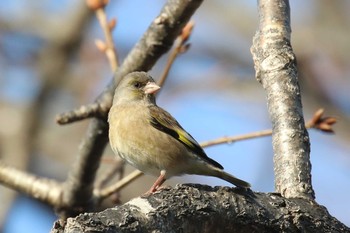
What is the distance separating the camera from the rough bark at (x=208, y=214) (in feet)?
8.98

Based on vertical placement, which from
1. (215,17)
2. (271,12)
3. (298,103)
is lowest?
(298,103)

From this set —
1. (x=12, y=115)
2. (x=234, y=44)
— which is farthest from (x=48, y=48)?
(x=234, y=44)

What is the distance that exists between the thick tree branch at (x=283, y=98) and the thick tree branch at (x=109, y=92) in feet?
2.03

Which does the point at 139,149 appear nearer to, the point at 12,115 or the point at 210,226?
the point at 210,226

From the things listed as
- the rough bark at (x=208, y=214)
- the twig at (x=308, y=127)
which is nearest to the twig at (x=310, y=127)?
the twig at (x=308, y=127)

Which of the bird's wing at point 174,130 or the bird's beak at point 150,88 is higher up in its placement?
the bird's beak at point 150,88

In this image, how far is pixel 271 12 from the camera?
4121 mm

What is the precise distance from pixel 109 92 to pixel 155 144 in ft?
1.43

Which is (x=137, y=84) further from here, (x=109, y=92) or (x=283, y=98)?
(x=283, y=98)

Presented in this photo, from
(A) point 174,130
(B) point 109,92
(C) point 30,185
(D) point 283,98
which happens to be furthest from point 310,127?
(C) point 30,185

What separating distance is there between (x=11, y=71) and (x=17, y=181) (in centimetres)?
569

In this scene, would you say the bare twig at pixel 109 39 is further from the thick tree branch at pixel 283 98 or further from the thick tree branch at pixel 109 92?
the thick tree branch at pixel 283 98

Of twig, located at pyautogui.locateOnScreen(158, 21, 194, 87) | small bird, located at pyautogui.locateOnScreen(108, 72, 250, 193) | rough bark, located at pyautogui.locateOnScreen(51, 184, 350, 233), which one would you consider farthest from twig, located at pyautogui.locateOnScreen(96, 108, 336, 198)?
rough bark, located at pyautogui.locateOnScreen(51, 184, 350, 233)

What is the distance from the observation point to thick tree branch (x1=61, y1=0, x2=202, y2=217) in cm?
468
